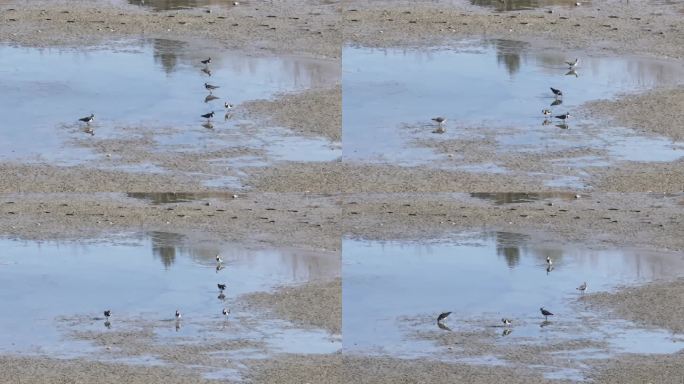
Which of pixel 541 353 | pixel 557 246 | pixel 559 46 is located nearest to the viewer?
pixel 541 353

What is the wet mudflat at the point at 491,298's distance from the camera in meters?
28.4

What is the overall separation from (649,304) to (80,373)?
697 cm

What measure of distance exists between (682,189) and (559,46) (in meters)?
3.40

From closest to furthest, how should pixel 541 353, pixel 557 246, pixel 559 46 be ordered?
pixel 541 353
pixel 557 246
pixel 559 46

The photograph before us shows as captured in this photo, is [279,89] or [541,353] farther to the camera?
[279,89]

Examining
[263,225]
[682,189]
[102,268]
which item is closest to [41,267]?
[102,268]

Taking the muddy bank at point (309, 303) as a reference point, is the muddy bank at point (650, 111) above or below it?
above

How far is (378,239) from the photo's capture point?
30.5 m

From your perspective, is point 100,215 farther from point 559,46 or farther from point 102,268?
point 559,46

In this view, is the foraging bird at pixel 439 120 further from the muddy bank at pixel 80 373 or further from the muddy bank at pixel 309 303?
the muddy bank at pixel 80 373

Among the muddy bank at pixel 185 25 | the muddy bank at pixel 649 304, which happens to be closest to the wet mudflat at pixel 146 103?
the muddy bank at pixel 185 25

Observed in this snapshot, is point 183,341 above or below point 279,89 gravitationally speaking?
below

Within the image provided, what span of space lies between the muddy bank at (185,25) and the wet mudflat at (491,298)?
3872mm

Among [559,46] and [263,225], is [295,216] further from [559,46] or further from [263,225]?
[559,46]
